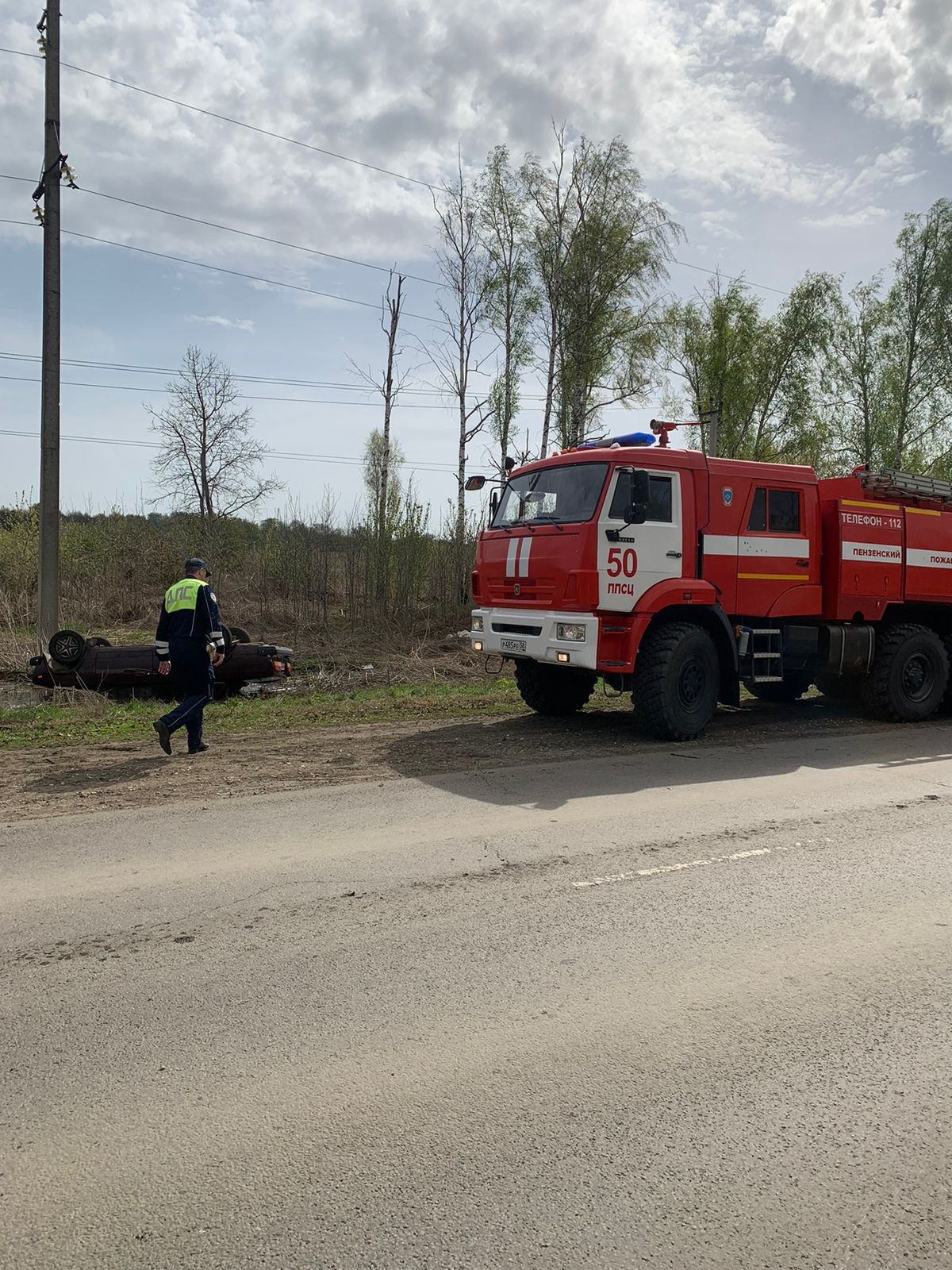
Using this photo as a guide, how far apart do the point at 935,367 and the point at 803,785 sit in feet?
97.5

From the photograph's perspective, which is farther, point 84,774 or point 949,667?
point 949,667

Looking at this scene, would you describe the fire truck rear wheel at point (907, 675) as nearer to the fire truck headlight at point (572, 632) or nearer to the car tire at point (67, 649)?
the fire truck headlight at point (572, 632)

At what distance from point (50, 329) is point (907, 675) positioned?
513 inches

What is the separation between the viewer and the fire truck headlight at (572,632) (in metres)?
9.11

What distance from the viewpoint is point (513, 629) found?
32.4ft

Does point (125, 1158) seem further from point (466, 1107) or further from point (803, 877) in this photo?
point (803, 877)

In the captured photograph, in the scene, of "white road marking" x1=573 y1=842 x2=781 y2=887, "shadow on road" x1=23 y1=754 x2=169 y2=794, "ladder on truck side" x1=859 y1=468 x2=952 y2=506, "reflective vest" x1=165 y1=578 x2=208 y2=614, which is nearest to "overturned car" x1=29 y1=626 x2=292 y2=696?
"reflective vest" x1=165 y1=578 x2=208 y2=614

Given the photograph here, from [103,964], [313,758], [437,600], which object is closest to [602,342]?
[437,600]

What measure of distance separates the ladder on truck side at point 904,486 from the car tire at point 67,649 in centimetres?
1033

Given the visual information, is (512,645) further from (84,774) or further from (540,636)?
(84,774)

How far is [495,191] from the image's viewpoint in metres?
25.5

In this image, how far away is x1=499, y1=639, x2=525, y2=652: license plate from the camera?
9.69 m

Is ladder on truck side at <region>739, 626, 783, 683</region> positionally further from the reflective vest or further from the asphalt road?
the reflective vest

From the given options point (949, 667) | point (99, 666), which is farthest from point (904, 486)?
point (99, 666)
